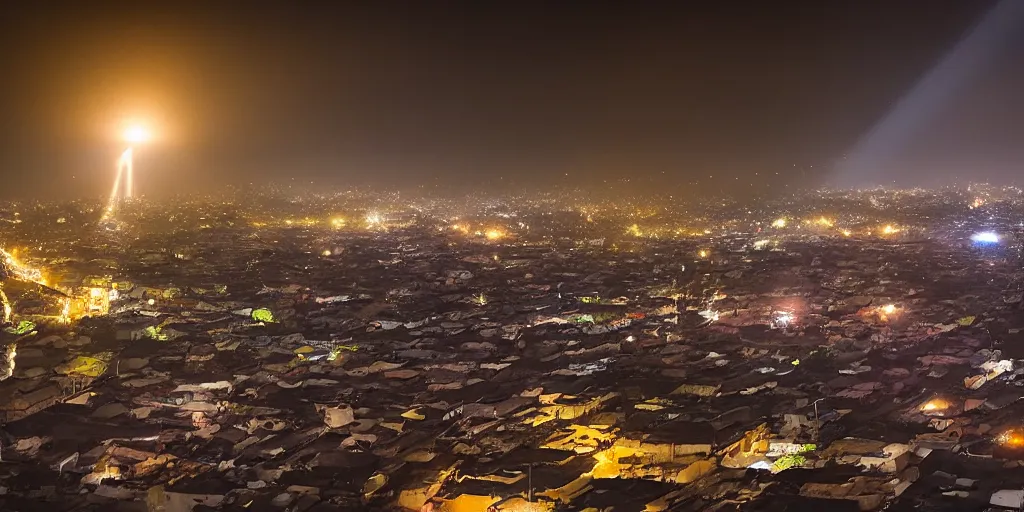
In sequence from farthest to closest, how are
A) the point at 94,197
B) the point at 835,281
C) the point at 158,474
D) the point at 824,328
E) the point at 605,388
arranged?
the point at 94,197, the point at 835,281, the point at 824,328, the point at 605,388, the point at 158,474

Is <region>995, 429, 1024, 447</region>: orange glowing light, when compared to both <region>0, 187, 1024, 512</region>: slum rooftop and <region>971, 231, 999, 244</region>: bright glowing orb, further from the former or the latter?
<region>971, 231, 999, 244</region>: bright glowing orb

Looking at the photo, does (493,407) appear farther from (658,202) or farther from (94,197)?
(94,197)

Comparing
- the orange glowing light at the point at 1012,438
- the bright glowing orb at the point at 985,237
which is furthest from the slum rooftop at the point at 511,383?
the bright glowing orb at the point at 985,237

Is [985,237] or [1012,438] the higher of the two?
[985,237]

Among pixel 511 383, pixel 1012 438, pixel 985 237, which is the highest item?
pixel 985 237

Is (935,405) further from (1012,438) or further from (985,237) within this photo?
(985,237)

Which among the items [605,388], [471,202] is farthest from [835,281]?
[471,202]

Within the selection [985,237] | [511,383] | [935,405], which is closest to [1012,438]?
[935,405]
